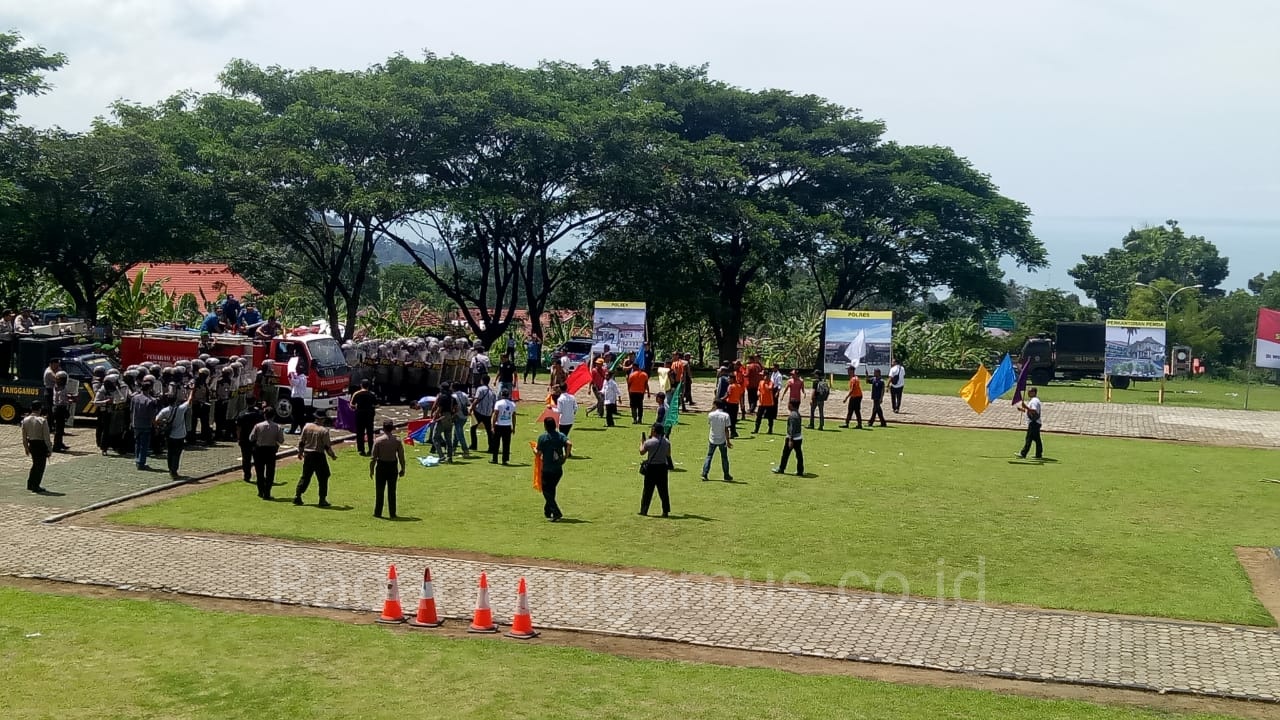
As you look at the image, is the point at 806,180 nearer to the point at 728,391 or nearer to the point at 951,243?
the point at 951,243

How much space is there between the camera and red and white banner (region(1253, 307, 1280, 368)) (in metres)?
36.1

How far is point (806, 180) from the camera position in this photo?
2170 inches

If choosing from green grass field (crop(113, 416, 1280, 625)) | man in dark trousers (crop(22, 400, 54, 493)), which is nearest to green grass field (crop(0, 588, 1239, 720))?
green grass field (crop(113, 416, 1280, 625))

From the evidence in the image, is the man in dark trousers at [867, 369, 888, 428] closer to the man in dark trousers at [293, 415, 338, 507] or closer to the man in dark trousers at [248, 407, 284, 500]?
the man in dark trousers at [293, 415, 338, 507]

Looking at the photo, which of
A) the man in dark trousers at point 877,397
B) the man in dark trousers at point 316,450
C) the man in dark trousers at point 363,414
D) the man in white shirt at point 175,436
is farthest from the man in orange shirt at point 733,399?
the man in white shirt at point 175,436

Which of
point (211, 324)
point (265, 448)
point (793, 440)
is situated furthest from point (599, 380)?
point (265, 448)

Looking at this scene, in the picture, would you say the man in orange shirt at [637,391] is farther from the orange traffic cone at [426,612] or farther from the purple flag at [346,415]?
the orange traffic cone at [426,612]

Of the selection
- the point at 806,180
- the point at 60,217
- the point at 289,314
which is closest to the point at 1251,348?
the point at 806,180

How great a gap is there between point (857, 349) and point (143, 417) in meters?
20.4

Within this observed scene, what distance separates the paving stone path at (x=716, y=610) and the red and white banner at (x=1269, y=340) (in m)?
24.5

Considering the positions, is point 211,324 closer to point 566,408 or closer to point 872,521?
point 566,408

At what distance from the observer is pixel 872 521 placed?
1994 cm

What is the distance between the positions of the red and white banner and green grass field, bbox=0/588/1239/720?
28.1 metres

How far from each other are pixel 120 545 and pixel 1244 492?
1941 centimetres
